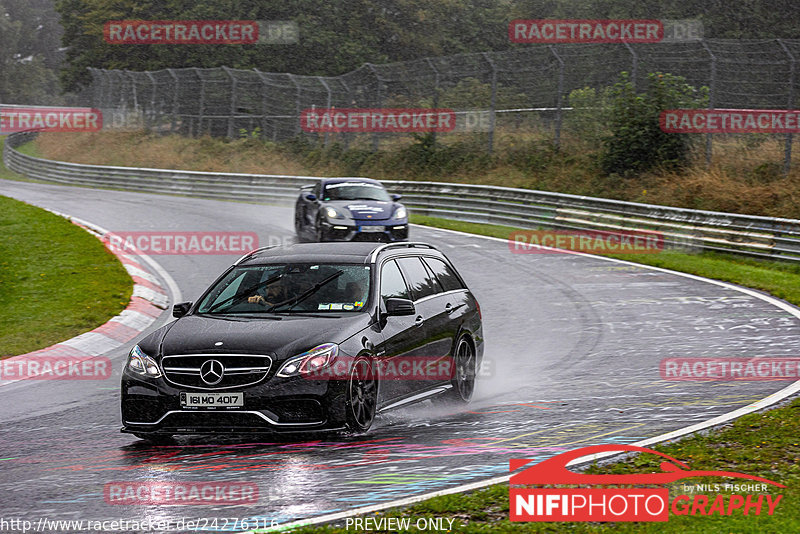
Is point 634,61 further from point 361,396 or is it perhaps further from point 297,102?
point 361,396

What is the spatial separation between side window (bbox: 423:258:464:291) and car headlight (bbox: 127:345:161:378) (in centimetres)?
322

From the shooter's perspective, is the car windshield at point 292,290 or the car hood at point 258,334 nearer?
the car hood at point 258,334

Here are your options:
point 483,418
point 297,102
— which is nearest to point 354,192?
point 483,418

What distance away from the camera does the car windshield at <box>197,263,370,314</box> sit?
8.40 metres

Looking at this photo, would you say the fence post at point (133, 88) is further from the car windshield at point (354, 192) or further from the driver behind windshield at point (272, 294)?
the driver behind windshield at point (272, 294)

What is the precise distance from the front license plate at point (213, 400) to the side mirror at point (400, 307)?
159 centimetres

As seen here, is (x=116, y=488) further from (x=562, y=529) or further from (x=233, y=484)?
(x=562, y=529)

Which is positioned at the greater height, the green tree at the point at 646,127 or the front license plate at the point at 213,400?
the green tree at the point at 646,127

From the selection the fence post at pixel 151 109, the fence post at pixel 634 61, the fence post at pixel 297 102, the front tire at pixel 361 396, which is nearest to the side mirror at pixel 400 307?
the front tire at pixel 361 396

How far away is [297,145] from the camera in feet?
139

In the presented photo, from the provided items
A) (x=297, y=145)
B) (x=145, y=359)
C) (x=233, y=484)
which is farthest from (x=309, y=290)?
(x=297, y=145)

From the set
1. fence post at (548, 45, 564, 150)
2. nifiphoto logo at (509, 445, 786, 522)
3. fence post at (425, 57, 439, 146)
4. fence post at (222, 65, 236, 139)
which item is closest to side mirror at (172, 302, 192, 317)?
nifiphoto logo at (509, 445, 786, 522)

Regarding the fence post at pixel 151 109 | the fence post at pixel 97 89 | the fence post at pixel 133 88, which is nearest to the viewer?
the fence post at pixel 151 109

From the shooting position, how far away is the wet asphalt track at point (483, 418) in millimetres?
6363
